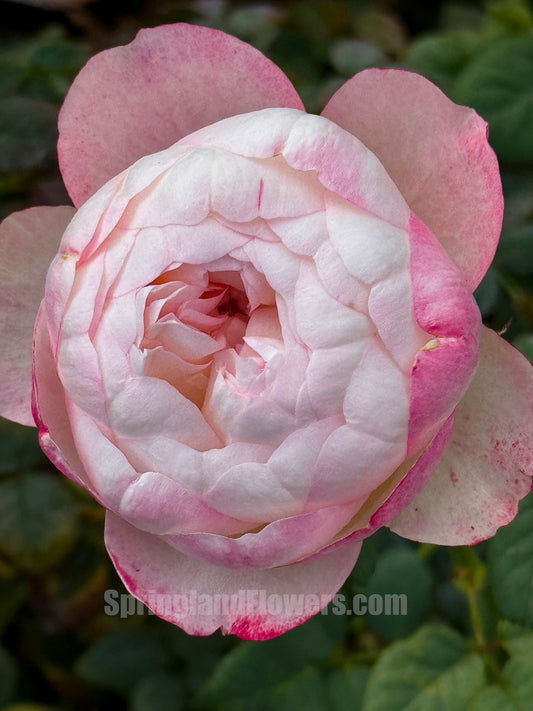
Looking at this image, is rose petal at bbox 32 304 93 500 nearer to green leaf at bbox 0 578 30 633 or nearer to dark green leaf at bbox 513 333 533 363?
dark green leaf at bbox 513 333 533 363

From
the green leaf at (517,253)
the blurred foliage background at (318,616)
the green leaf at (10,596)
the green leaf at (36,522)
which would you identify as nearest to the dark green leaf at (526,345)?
the blurred foliage background at (318,616)

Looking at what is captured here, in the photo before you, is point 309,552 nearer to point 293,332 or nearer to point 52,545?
point 293,332

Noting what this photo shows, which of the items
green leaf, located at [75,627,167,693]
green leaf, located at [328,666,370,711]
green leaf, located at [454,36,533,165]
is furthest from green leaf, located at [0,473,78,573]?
green leaf, located at [454,36,533,165]

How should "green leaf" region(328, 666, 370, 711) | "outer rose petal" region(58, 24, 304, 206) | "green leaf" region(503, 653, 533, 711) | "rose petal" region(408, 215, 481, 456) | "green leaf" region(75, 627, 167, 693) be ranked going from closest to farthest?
1. "rose petal" region(408, 215, 481, 456)
2. "outer rose petal" region(58, 24, 304, 206)
3. "green leaf" region(503, 653, 533, 711)
4. "green leaf" region(328, 666, 370, 711)
5. "green leaf" region(75, 627, 167, 693)

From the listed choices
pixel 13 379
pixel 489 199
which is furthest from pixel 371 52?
pixel 13 379

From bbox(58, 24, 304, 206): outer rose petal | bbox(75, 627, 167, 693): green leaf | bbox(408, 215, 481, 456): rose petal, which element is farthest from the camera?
bbox(75, 627, 167, 693): green leaf

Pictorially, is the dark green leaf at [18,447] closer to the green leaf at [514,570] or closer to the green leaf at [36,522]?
the green leaf at [36,522]

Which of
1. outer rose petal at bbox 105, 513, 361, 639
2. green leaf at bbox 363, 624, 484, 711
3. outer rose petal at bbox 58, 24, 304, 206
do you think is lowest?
green leaf at bbox 363, 624, 484, 711
